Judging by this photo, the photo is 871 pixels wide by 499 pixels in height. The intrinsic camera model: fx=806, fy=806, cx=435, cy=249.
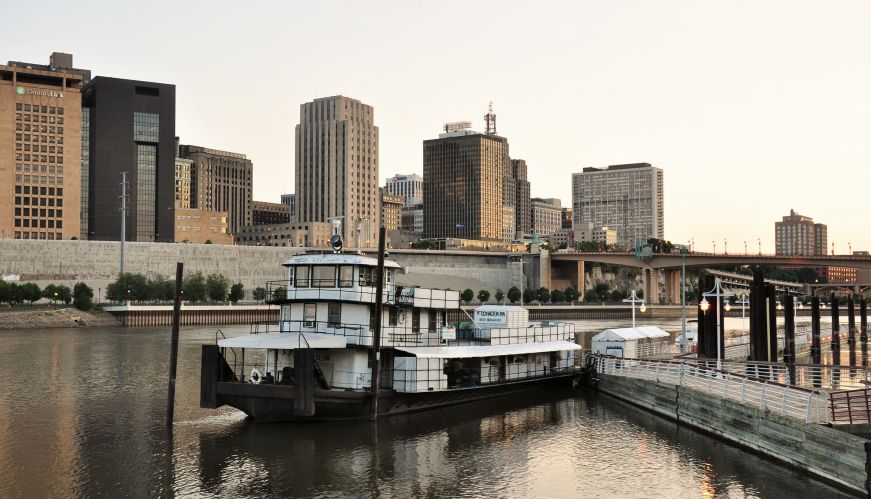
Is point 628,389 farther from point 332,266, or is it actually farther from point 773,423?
point 332,266

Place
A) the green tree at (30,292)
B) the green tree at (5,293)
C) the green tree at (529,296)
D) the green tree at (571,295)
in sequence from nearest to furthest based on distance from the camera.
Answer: the green tree at (5,293), the green tree at (30,292), the green tree at (529,296), the green tree at (571,295)

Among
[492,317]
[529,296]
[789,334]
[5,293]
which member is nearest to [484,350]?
[492,317]

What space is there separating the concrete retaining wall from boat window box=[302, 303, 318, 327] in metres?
18.7

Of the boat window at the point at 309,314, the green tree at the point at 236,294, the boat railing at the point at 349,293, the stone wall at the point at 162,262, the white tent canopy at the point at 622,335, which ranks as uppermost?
the stone wall at the point at 162,262

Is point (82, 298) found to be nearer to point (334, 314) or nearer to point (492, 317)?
point (492, 317)

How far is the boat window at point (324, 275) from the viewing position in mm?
40969

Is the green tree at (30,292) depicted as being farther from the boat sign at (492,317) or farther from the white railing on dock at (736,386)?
the white railing on dock at (736,386)

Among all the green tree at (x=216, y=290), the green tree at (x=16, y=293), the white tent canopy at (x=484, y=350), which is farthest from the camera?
the green tree at (x=216, y=290)

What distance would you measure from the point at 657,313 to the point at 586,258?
79.3 ft

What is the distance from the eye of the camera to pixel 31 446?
118 ft

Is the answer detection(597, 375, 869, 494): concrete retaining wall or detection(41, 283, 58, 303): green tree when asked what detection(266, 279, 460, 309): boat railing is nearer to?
detection(597, 375, 869, 494): concrete retaining wall

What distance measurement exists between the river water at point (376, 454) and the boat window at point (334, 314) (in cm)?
509

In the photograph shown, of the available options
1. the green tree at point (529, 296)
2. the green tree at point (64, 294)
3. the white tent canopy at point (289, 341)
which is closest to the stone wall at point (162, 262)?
the green tree at point (529, 296)

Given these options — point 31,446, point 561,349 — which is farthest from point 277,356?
point 561,349
